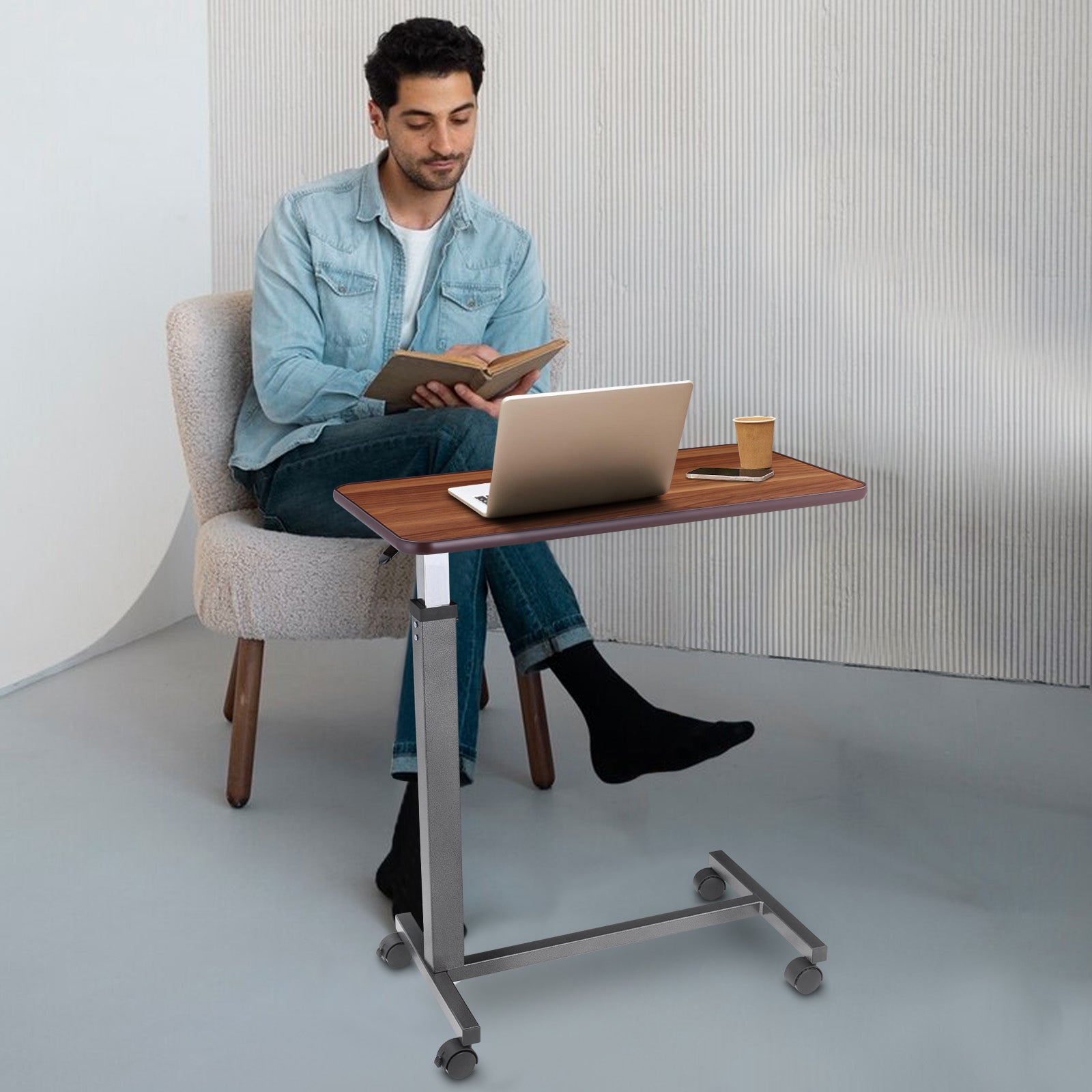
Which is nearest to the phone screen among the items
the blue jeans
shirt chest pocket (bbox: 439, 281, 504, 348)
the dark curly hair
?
the blue jeans

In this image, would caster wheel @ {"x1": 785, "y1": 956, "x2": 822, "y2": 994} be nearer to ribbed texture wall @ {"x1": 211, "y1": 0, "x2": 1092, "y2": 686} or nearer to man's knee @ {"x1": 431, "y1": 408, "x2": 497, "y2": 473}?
man's knee @ {"x1": 431, "y1": 408, "x2": 497, "y2": 473}

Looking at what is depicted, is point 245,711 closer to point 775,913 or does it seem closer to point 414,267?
point 414,267

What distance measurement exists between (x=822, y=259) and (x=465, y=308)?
84 cm

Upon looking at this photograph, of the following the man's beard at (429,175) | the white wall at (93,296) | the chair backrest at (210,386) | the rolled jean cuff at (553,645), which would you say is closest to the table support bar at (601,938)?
the rolled jean cuff at (553,645)

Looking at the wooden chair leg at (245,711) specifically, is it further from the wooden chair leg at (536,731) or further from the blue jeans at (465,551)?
the wooden chair leg at (536,731)

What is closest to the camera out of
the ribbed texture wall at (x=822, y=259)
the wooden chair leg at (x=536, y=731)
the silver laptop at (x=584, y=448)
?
the silver laptop at (x=584, y=448)

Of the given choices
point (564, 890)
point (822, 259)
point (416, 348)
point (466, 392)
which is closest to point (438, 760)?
point (564, 890)

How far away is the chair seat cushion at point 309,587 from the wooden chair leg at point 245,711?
5 centimetres

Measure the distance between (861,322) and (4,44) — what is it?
164 centimetres

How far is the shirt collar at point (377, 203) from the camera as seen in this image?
7.30ft

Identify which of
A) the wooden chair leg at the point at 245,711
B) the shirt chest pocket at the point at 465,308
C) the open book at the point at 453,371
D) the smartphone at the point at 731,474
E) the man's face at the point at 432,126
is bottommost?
the wooden chair leg at the point at 245,711

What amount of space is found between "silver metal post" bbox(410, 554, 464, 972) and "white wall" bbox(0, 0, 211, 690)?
1396mm

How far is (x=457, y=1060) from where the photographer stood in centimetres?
149

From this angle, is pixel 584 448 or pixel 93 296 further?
pixel 93 296
